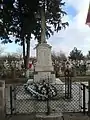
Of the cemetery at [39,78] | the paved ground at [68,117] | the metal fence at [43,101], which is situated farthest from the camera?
the metal fence at [43,101]

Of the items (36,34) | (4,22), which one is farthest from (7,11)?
(36,34)

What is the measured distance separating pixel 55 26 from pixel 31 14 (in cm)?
615

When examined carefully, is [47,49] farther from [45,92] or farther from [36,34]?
[36,34]

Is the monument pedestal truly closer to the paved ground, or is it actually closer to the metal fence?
the metal fence

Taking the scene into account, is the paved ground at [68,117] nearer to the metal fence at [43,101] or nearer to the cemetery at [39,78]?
the cemetery at [39,78]

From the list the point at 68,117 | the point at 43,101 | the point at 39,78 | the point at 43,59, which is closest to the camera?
A: the point at 68,117

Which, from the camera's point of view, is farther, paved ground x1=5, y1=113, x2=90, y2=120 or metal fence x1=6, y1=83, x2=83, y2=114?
metal fence x1=6, y1=83, x2=83, y2=114

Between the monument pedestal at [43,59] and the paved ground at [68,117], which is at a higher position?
the monument pedestal at [43,59]

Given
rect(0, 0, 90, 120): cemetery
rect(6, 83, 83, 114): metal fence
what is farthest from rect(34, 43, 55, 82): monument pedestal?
rect(6, 83, 83, 114): metal fence

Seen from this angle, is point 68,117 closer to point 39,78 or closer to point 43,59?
point 39,78

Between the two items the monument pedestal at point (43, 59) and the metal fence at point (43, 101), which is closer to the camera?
the metal fence at point (43, 101)

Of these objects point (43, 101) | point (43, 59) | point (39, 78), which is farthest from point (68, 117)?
point (43, 59)

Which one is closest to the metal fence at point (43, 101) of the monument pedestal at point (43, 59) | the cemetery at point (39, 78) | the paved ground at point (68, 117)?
the cemetery at point (39, 78)

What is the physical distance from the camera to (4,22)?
87.4ft
